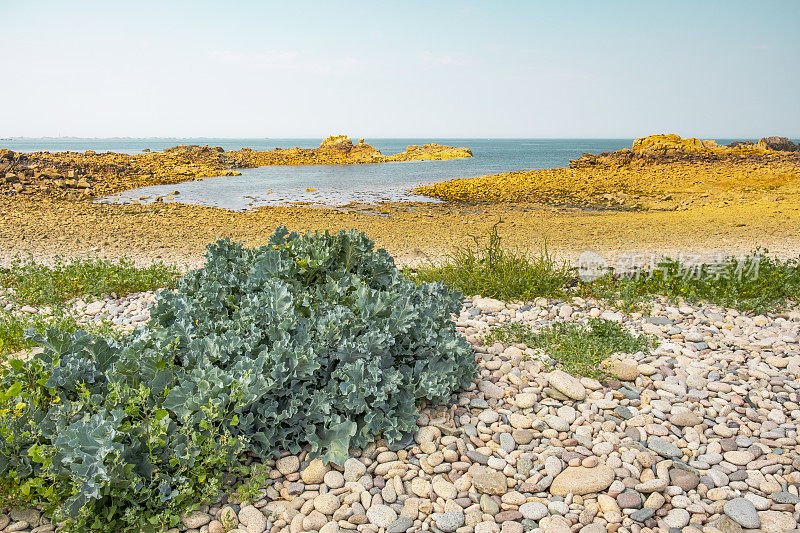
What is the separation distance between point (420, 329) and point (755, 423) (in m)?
2.19

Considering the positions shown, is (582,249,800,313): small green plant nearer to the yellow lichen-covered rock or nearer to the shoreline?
the shoreline

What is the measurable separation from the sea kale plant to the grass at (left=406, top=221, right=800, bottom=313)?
231 centimetres

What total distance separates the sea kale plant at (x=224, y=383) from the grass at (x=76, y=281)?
2932 millimetres

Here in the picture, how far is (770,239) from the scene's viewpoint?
9.99 m

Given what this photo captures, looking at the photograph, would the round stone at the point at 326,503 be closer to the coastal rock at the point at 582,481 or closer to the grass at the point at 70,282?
the coastal rock at the point at 582,481

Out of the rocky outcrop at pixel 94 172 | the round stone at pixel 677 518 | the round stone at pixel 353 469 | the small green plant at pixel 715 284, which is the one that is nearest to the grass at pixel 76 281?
the round stone at pixel 353 469

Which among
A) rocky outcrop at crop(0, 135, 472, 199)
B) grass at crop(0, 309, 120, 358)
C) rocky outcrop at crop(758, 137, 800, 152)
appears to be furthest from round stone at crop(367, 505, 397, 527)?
rocky outcrop at crop(758, 137, 800, 152)

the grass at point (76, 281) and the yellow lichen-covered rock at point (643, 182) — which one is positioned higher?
the yellow lichen-covered rock at point (643, 182)

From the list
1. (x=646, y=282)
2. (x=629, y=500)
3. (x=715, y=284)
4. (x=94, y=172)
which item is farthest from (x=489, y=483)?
(x=94, y=172)

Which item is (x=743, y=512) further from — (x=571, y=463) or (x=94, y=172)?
(x=94, y=172)

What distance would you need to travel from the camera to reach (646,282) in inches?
237

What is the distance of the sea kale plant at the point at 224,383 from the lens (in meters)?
2.47

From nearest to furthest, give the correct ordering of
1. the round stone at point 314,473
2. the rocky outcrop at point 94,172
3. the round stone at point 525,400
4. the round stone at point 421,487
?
the round stone at point 421,487
the round stone at point 314,473
the round stone at point 525,400
the rocky outcrop at point 94,172

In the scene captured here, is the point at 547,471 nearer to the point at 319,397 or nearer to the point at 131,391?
the point at 319,397
